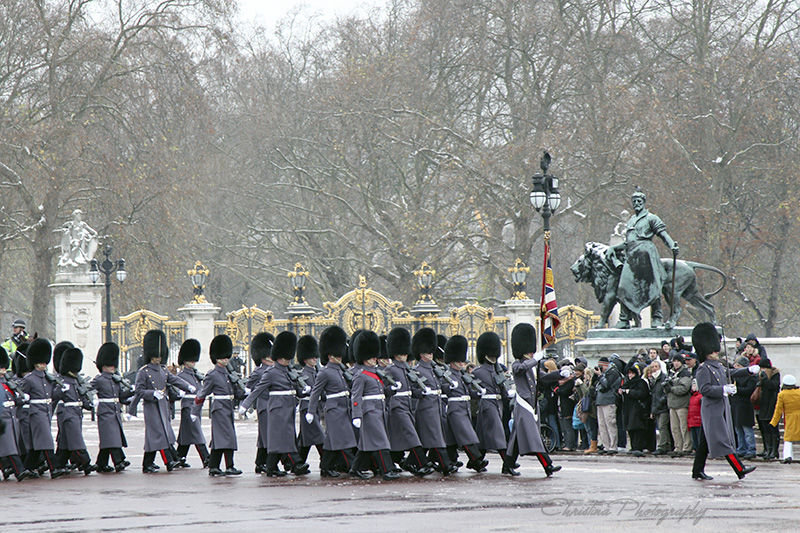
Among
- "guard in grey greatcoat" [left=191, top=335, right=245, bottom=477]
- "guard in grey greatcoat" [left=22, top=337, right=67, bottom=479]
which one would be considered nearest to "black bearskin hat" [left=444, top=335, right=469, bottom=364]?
"guard in grey greatcoat" [left=191, top=335, right=245, bottom=477]

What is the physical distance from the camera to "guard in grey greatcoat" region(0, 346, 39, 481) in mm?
15664

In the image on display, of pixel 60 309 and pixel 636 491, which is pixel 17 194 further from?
pixel 636 491

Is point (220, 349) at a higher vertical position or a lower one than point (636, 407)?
higher

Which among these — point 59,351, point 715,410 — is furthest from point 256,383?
point 715,410

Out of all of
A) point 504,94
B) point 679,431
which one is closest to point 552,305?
point 679,431

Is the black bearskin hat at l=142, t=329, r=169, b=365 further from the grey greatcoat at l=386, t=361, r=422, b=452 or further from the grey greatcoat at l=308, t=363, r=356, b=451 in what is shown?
the grey greatcoat at l=386, t=361, r=422, b=452

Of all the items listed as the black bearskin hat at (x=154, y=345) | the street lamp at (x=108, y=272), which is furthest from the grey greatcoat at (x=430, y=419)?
the street lamp at (x=108, y=272)

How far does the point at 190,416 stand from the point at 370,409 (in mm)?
2937

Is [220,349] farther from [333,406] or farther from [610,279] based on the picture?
[610,279]

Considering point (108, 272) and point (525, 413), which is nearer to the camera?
point (525, 413)

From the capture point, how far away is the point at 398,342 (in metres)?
15.4

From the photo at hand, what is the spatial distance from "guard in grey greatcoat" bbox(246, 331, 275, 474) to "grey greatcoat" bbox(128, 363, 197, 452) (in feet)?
2.73

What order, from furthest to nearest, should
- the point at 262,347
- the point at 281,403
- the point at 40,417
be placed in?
→ the point at 262,347 → the point at 40,417 → the point at 281,403

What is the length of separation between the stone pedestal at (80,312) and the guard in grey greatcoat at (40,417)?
1422 centimetres
